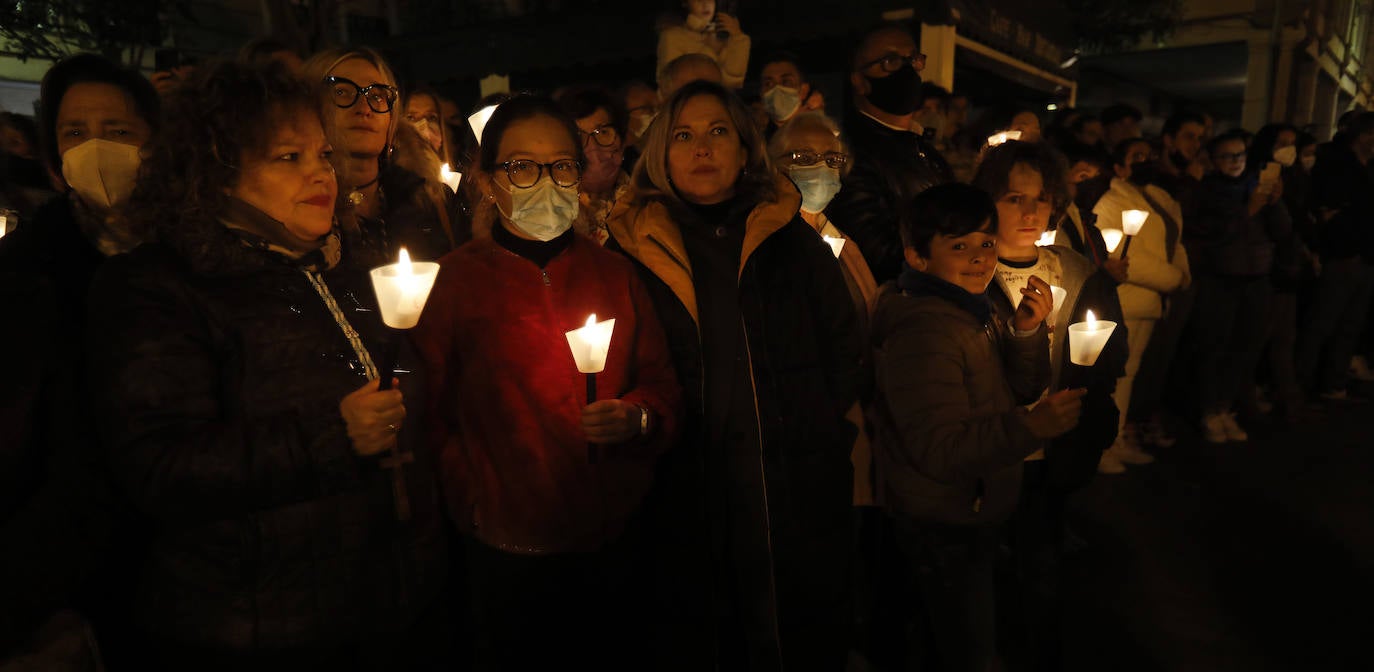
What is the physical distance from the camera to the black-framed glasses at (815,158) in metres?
3.57

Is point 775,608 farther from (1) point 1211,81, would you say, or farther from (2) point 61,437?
(1) point 1211,81

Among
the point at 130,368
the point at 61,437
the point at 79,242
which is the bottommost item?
the point at 61,437

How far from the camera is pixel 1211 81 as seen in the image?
2833 centimetres

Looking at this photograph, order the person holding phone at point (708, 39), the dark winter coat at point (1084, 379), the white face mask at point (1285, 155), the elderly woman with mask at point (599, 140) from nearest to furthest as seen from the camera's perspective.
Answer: the dark winter coat at point (1084, 379) → the elderly woman with mask at point (599, 140) → the person holding phone at point (708, 39) → the white face mask at point (1285, 155)

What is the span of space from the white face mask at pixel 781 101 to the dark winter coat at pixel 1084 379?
7.20 ft

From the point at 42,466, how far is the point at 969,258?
107 inches

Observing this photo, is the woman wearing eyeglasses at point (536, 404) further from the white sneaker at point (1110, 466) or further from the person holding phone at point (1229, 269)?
the person holding phone at point (1229, 269)

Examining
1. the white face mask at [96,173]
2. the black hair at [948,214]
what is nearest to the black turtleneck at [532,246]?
the white face mask at [96,173]

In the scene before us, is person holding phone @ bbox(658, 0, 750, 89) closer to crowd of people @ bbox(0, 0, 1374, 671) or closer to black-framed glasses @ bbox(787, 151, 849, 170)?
crowd of people @ bbox(0, 0, 1374, 671)

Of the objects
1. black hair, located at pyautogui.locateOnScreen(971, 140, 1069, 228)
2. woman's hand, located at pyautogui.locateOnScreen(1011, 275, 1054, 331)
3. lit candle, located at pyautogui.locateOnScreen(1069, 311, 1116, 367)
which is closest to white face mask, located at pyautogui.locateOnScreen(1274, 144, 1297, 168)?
black hair, located at pyautogui.locateOnScreen(971, 140, 1069, 228)

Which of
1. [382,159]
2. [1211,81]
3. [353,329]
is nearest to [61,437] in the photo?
[353,329]

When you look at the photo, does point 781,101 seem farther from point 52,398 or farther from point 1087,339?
point 52,398

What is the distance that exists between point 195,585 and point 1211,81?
34.3m

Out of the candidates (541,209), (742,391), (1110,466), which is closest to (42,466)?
(541,209)
